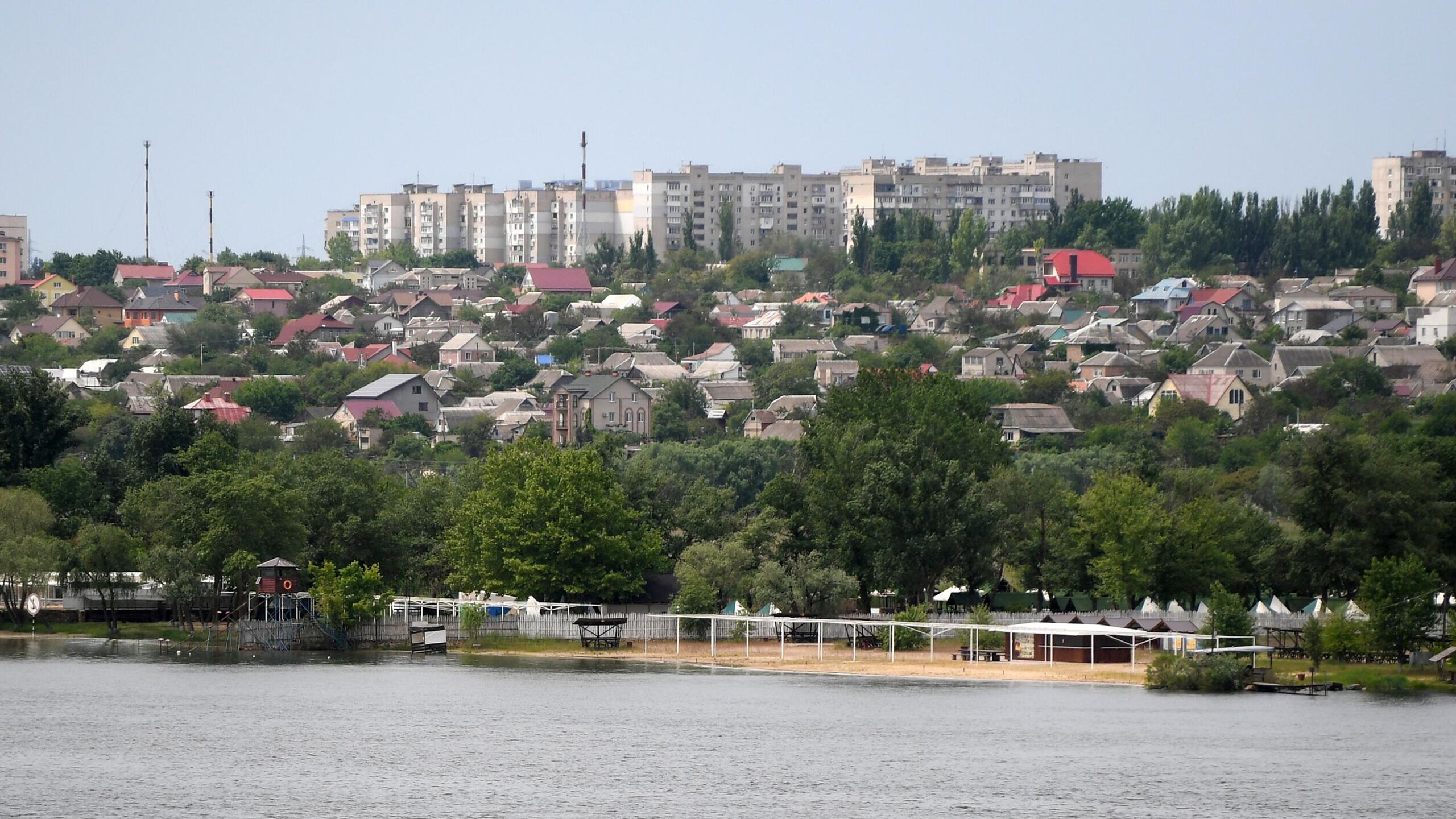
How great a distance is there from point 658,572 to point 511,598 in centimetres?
542

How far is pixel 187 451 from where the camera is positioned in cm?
7550

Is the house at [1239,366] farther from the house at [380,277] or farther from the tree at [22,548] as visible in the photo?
the house at [380,277]

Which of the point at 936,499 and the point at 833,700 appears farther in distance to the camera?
the point at 936,499

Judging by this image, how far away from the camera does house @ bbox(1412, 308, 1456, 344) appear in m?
140

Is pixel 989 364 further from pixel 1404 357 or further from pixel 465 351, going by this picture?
pixel 465 351

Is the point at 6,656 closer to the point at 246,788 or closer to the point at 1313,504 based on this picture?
the point at 246,788

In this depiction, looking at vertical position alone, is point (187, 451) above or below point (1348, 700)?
above

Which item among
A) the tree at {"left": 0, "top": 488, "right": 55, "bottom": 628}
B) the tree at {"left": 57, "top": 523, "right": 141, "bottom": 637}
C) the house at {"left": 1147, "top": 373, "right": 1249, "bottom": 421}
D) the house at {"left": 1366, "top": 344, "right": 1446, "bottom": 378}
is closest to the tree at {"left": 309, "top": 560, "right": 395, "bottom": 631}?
the tree at {"left": 57, "top": 523, "right": 141, "bottom": 637}

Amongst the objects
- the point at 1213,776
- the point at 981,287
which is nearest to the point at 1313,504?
the point at 1213,776

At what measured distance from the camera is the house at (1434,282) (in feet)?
502

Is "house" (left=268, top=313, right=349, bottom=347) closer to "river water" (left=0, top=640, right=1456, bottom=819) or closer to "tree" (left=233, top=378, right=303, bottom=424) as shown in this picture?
"tree" (left=233, top=378, right=303, bottom=424)

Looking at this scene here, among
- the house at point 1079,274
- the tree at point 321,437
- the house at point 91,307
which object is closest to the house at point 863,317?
the house at point 1079,274

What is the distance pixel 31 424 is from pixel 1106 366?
271ft

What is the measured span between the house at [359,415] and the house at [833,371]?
31.4 metres
